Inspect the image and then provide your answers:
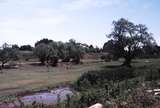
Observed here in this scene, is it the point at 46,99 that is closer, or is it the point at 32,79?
the point at 46,99

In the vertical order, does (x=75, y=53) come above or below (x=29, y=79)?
above

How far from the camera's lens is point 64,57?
10481cm

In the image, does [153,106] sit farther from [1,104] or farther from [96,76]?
[96,76]

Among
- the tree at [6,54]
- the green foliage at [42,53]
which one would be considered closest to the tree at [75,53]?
the green foliage at [42,53]

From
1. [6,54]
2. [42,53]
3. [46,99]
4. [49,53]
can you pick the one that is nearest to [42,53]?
[42,53]

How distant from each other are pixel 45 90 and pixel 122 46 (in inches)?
1827

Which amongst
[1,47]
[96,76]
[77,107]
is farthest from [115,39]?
[77,107]

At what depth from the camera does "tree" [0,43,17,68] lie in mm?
83856

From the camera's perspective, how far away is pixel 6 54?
8462cm

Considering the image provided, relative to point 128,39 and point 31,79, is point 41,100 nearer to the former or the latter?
point 31,79

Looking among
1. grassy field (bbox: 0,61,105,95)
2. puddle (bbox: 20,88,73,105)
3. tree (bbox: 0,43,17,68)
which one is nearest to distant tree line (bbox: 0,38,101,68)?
tree (bbox: 0,43,17,68)

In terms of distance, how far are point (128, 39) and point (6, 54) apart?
29265 mm

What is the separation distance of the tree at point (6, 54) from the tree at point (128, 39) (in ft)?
78.3

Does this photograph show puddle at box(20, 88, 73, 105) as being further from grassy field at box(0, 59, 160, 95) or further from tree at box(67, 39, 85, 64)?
tree at box(67, 39, 85, 64)
